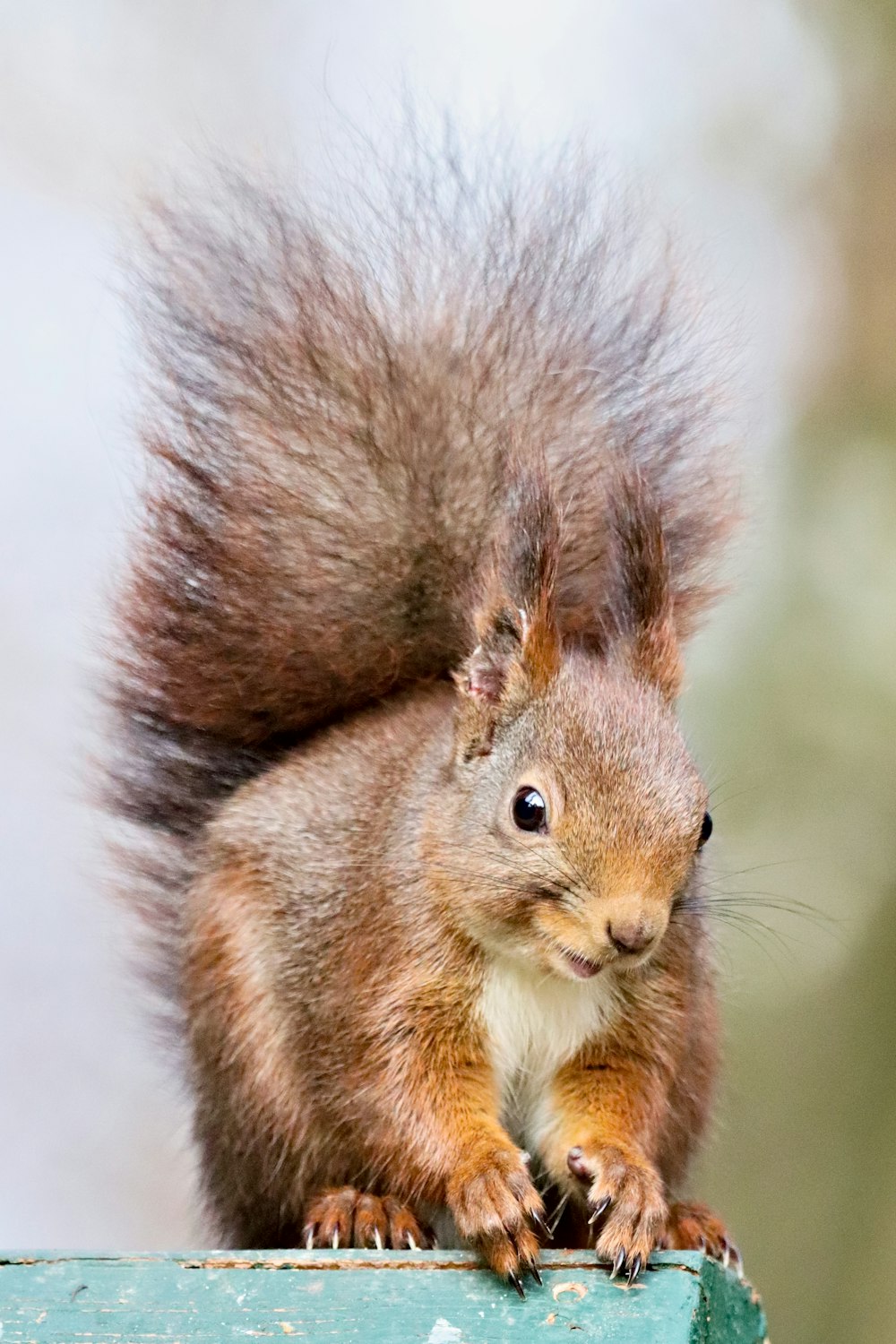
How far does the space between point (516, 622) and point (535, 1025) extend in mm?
402

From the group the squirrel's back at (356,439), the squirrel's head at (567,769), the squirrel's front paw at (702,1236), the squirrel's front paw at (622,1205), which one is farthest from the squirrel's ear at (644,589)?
the squirrel's front paw at (702,1236)

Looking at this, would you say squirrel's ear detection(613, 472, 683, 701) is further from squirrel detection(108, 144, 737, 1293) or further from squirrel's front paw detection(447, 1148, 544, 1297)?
squirrel's front paw detection(447, 1148, 544, 1297)

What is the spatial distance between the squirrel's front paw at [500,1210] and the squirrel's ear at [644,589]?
50cm

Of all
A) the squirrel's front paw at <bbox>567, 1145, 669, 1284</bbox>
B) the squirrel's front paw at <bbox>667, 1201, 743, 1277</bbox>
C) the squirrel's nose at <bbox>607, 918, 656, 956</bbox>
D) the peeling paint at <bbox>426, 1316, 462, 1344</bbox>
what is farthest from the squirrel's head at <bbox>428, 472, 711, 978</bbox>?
the squirrel's front paw at <bbox>667, 1201, 743, 1277</bbox>

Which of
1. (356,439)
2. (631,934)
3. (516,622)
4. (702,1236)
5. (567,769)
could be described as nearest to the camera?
(631,934)

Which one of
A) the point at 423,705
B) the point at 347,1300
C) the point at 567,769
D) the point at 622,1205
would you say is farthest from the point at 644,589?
the point at 347,1300

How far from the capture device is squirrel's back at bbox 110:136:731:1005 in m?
1.86

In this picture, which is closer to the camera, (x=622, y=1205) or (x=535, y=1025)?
(x=622, y=1205)

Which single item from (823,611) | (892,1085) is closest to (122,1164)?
(892,1085)

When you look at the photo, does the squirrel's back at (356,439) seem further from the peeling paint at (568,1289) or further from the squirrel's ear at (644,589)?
the peeling paint at (568,1289)

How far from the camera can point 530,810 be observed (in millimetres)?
1485

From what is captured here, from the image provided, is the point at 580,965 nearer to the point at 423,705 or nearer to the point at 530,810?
the point at 530,810

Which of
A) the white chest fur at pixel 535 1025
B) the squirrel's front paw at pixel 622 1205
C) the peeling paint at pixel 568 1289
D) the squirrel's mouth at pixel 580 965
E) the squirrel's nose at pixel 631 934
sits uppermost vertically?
the squirrel's nose at pixel 631 934

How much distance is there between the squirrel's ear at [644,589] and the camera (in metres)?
1.60
